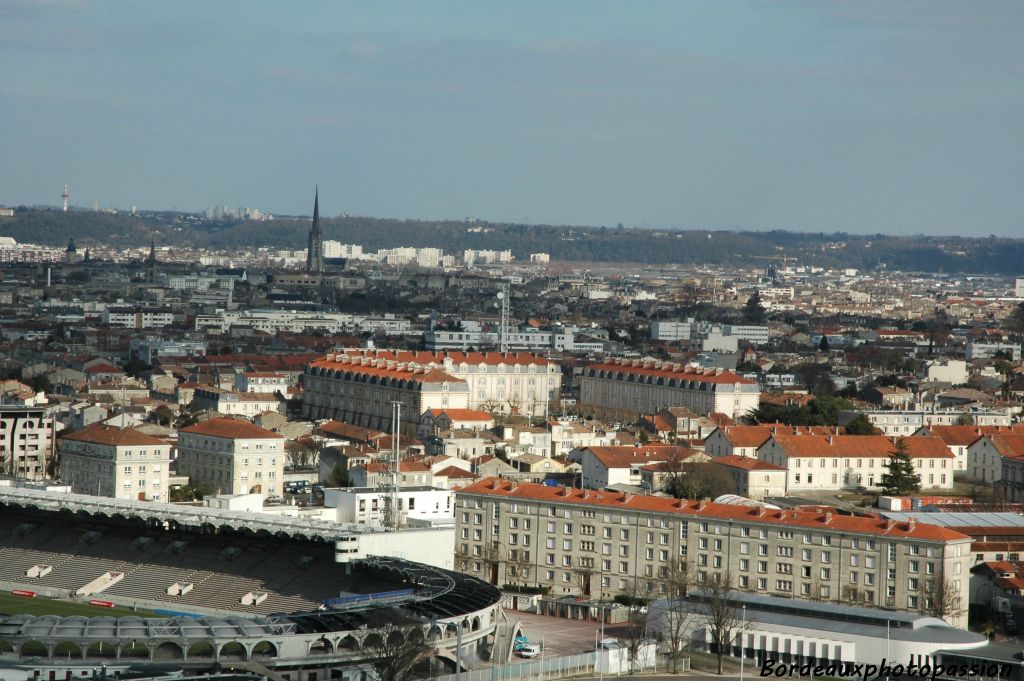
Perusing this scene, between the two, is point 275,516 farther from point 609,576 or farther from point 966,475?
point 966,475

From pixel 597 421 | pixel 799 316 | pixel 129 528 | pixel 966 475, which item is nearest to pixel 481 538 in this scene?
pixel 129 528

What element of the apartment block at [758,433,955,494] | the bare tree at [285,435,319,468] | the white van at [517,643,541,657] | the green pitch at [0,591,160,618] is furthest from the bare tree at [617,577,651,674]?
the bare tree at [285,435,319,468]

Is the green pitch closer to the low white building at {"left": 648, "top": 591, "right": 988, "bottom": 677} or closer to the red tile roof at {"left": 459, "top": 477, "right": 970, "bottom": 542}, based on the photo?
the red tile roof at {"left": 459, "top": 477, "right": 970, "bottom": 542}

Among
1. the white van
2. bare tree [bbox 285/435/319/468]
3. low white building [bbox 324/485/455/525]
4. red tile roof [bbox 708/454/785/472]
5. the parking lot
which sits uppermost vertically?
red tile roof [bbox 708/454/785/472]

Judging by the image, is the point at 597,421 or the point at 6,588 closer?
the point at 6,588

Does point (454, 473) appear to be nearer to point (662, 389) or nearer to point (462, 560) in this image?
point (462, 560)
